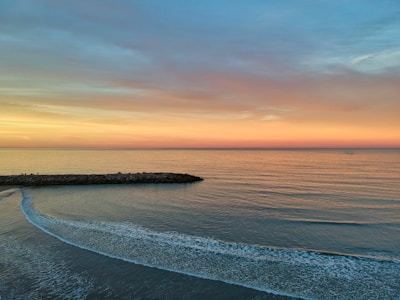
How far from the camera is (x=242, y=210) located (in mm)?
22891

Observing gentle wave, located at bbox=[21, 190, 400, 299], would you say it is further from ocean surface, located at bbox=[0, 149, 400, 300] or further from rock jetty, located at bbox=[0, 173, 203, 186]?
rock jetty, located at bbox=[0, 173, 203, 186]

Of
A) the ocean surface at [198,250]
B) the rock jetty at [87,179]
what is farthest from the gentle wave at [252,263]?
the rock jetty at [87,179]

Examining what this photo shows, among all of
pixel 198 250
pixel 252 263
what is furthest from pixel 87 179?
pixel 252 263

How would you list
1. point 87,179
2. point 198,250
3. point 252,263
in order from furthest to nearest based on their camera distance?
1. point 87,179
2. point 198,250
3. point 252,263

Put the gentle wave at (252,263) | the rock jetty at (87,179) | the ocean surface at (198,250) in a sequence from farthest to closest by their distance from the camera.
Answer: the rock jetty at (87,179)
the gentle wave at (252,263)
the ocean surface at (198,250)

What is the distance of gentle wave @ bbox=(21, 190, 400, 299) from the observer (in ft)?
32.9

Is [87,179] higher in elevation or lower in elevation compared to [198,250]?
higher

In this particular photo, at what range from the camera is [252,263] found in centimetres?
1212

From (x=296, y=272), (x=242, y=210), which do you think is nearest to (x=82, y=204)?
(x=242, y=210)

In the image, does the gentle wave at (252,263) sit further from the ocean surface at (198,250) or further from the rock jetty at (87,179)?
the rock jetty at (87,179)

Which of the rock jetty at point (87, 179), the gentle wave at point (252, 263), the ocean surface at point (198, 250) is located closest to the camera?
the ocean surface at point (198, 250)

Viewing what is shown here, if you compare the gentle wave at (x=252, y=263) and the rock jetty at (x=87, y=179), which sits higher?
the rock jetty at (x=87, y=179)

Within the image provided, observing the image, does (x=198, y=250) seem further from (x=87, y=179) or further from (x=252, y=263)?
(x=87, y=179)

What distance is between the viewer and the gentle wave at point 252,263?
32.9 ft
